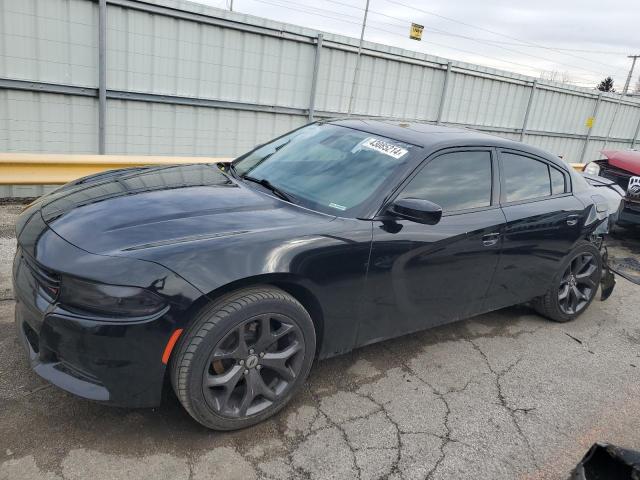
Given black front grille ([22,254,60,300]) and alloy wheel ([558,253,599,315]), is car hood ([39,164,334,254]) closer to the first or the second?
black front grille ([22,254,60,300])

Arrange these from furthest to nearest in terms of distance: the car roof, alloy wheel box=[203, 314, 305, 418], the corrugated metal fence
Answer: the corrugated metal fence
the car roof
alloy wheel box=[203, 314, 305, 418]

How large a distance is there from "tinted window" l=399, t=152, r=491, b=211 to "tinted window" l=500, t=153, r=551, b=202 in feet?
0.69

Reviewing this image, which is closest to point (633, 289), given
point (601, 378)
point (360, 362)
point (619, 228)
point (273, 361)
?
point (601, 378)

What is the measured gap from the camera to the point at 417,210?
2.83 meters

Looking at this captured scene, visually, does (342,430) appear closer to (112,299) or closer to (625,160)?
(112,299)

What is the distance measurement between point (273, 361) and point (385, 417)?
0.76 meters

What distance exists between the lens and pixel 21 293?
8.21ft

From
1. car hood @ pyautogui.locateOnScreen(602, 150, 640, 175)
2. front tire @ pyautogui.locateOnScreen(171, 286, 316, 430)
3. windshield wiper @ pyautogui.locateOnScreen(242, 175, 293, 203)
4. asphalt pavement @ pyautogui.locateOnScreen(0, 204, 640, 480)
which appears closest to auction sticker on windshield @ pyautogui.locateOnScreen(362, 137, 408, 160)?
windshield wiper @ pyautogui.locateOnScreen(242, 175, 293, 203)

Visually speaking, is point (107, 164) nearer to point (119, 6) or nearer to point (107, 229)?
point (119, 6)

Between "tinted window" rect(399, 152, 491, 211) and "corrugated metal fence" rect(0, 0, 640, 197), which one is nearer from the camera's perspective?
"tinted window" rect(399, 152, 491, 211)

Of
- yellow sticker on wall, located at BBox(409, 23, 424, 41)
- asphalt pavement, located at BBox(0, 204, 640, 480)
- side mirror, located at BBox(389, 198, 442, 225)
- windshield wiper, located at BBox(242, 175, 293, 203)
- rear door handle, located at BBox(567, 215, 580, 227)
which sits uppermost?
yellow sticker on wall, located at BBox(409, 23, 424, 41)

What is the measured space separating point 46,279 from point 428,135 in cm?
245

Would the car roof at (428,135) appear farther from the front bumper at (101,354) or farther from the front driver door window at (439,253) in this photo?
the front bumper at (101,354)

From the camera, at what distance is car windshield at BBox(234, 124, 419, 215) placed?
9.96 ft
